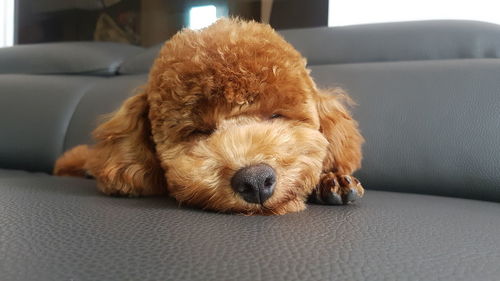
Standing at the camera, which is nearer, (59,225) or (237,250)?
(237,250)

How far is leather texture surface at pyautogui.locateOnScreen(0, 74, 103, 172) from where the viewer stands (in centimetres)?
173

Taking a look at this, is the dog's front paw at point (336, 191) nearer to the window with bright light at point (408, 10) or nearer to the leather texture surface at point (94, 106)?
the leather texture surface at point (94, 106)

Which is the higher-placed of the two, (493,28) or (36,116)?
(493,28)

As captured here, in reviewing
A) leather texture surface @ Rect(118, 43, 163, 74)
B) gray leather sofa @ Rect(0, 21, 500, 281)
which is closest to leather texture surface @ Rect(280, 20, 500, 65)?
gray leather sofa @ Rect(0, 21, 500, 281)

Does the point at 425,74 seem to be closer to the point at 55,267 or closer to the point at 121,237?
the point at 121,237

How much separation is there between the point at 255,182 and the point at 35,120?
1.29m

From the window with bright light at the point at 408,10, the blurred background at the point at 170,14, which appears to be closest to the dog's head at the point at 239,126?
the blurred background at the point at 170,14

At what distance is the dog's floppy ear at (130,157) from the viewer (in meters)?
0.99

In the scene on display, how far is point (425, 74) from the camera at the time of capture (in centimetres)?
135

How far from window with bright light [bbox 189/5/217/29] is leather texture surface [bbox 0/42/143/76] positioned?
0.31 m

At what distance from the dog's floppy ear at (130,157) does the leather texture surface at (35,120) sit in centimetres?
76

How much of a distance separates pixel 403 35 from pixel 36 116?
4.45 ft

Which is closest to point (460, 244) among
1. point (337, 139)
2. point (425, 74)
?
point (337, 139)

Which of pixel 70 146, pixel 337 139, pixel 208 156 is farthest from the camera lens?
pixel 70 146
